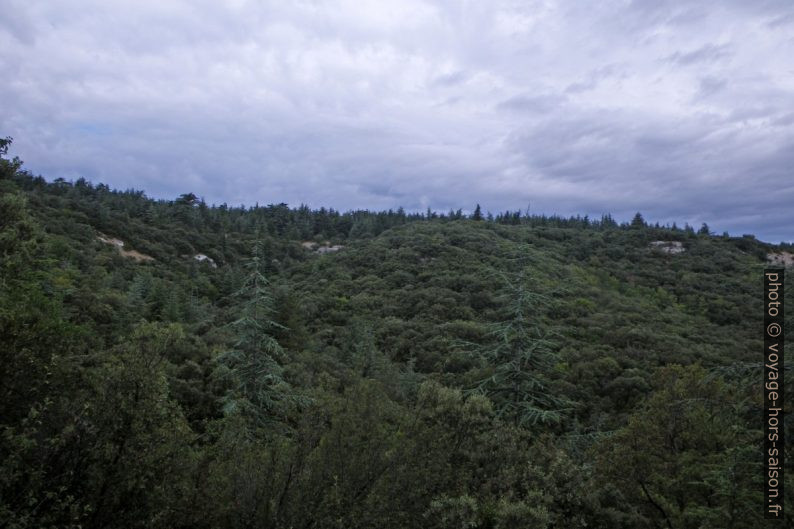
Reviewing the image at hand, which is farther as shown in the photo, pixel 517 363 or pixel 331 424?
pixel 517 363

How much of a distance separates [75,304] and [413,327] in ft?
78.3

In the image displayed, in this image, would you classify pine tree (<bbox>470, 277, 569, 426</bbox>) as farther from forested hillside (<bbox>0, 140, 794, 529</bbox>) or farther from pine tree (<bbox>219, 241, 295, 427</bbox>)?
pine tree (<bbox>219, 241, 295, 427</bbox>)

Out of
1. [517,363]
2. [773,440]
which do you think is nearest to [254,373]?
[517,363]

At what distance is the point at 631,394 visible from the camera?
24391 mm

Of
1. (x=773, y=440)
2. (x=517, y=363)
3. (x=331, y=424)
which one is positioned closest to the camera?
(x=773, y=440)

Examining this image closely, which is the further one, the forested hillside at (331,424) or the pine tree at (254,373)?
the pine tree at (254,373)

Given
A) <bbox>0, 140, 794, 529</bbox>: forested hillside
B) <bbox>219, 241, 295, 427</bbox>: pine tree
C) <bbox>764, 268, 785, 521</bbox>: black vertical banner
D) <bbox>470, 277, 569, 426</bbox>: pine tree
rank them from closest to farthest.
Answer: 1. <bbox>764, 268, 785, 521</bbox>: black vertical banner
2. <bbox>0, 140, 794, 529</bbox>: forested hillside
3. <bbox>470, 277, 569, 426</bbox>: pine tree
4. <bbox>219, 241, 295, 427</bbox>: pine tree

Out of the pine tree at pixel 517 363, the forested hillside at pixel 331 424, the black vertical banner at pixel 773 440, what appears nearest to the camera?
the black vertical banner at pixel 773 440

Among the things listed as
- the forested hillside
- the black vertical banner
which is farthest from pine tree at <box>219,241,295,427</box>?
the black vertical banner

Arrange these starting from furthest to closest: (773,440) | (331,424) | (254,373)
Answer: (254,373) < (331,424) < (773,440)

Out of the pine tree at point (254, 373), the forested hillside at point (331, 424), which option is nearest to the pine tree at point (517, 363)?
the forested hillside at point (331, 424)

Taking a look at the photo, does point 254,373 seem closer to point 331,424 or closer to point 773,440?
point 331,424

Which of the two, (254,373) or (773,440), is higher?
(773,440)

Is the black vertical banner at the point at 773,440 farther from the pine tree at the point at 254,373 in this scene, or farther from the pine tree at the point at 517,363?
the pine tree at the point at 254,373
